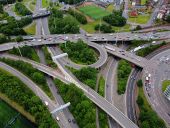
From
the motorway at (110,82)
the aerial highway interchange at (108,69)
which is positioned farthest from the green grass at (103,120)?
the aerial highway interchange at (108,69)

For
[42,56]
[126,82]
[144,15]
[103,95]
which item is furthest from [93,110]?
[144,15]

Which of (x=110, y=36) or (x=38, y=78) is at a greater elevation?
(x=110, y=36)

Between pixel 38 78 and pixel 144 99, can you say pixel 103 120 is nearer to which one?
pixel 144 99

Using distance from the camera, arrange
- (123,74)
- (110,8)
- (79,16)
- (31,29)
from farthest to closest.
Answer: (110,8), (79,16), (31,29), (123,74)

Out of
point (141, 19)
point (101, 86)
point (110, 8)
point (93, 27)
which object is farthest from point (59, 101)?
point (110, 8)

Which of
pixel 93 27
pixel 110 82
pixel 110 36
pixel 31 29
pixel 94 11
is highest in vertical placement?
pixel 94 11

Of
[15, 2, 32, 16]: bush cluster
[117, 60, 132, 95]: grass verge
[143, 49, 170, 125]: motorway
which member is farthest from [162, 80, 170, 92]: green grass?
[15, 2, 32, 16]: bush cluster

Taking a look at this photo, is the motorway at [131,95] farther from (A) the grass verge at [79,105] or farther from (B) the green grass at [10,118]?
(B) the green grass at [10,118]
